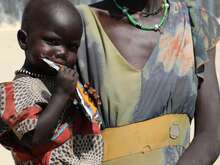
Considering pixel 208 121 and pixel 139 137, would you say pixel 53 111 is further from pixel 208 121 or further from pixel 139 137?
pixel 208 121

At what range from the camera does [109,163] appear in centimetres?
301

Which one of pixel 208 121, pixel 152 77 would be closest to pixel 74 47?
pixel 152 77

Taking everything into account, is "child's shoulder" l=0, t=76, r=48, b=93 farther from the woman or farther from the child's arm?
the woman

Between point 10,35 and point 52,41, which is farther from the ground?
point 52,41

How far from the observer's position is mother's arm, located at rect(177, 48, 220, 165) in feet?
9.97

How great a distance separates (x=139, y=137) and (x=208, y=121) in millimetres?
264

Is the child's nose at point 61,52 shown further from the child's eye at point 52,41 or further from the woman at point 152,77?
the woman at point 152,77

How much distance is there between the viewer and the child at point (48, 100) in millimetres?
2748

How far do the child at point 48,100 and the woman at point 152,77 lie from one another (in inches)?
5.2

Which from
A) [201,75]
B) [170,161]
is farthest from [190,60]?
[170,161]

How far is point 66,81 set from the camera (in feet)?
9.09

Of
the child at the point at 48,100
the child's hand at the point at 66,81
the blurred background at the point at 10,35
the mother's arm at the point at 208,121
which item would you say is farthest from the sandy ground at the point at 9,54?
the child's hand at the point at 66,81

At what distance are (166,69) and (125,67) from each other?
0.15 meters

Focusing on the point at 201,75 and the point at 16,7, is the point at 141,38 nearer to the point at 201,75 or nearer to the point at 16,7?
the point at 201,75
